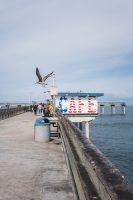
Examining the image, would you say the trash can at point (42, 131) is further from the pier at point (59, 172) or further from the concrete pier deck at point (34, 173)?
the concrete pier deck at point (34, 173)

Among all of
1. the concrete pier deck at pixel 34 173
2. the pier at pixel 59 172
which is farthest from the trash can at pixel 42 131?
the concrete pier deck at pixel 34 173

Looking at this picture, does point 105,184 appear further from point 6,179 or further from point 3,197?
point 6,179

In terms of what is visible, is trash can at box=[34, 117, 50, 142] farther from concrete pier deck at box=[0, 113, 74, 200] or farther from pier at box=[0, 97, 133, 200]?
concrete pier deck at box=[0, 113, 74, 200]

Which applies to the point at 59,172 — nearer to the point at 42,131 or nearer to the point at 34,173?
the point at 34,173

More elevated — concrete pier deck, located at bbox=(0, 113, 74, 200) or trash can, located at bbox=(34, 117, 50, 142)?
trash can, located at bbox=(34, 117, 50, 142)

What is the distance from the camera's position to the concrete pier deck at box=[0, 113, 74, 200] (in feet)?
22.1

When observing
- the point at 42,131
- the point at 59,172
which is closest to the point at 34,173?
the point at 59,172

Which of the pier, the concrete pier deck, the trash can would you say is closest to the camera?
the pier

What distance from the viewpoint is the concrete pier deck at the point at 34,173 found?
675 centimetres

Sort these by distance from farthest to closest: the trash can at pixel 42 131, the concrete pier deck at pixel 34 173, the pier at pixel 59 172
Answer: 1. the trash can at pixel 42 131
2. the concrete pier deck at pixel 34 173
3. the pier at pixel 59 172

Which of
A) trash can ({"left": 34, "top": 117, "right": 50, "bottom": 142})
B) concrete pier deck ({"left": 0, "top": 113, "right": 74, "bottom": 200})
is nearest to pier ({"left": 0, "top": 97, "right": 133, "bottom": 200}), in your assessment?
concrete pier deck ({"left": 0, "top": 113, "right": 74, "bottom": 200})

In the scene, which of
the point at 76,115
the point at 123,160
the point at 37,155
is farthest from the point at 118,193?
the point at 123,160

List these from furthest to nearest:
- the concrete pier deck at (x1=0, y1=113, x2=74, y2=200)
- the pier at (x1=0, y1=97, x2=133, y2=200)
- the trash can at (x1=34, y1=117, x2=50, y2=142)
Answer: the trash can at (x1=34, y1=117, x2=50, y2=142) → the concrete pier deck at (x1=0, y1=113, x2=74, y2=200) → the pier at (x1=0, y1=97, x2=133, y2=200)

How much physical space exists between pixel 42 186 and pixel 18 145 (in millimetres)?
7072
